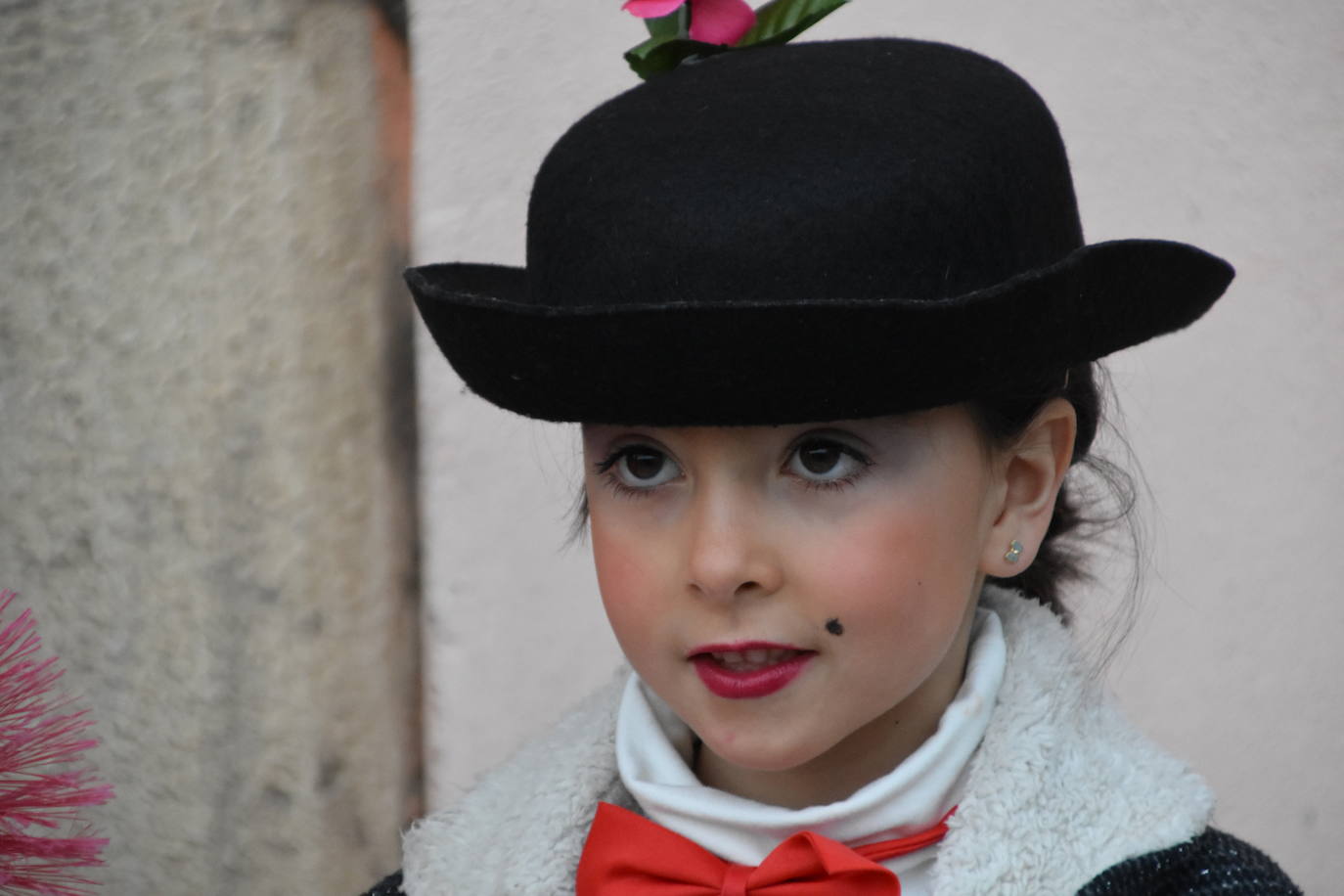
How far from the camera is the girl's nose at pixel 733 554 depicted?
1.07 m

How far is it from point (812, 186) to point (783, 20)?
Result: 292mm

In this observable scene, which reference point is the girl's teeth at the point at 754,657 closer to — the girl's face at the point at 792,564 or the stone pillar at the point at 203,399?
the girl's face at the point at 792,564

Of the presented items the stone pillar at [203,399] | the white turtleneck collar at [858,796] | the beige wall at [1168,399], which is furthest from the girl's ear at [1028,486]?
the stone pillar at [203,399]

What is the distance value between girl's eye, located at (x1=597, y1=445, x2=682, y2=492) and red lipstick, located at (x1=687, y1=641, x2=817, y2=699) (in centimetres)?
14

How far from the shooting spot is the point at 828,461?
3.63ft

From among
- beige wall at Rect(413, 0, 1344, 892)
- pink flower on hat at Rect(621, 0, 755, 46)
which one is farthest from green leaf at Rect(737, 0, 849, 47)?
beige wall at Rect(413, 0, 1344, 892)

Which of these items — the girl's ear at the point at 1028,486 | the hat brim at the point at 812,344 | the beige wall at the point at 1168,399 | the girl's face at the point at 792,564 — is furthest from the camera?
the beige wall at the point at 1168,399

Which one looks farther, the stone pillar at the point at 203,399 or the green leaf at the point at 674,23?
the stone pillar at the point at 203,399

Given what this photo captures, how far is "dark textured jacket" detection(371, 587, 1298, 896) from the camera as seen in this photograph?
3.71 feet

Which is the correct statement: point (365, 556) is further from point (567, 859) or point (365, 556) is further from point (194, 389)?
point (567, 859)

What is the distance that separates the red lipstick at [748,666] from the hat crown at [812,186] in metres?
0.28

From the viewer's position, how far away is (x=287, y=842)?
183cm

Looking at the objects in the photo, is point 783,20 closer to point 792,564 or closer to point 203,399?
Result: point 792,564

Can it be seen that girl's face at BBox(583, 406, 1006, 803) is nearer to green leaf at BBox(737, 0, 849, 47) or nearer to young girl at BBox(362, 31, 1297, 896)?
young girl at BBox(362, 31, 1297, 896)
